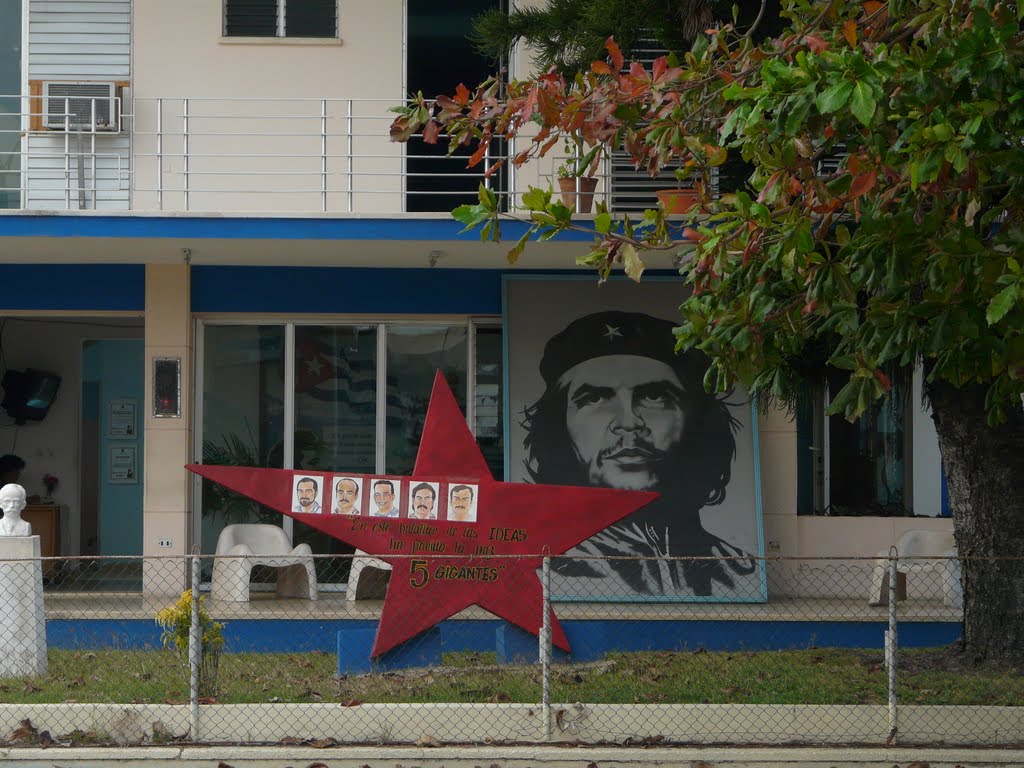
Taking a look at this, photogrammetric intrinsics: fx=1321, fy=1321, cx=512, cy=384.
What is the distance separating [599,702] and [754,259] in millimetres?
2856

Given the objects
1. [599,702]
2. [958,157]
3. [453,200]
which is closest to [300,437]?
[453,200]

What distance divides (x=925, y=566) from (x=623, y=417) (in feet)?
9.80

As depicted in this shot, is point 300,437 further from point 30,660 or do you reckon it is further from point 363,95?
point 30,660

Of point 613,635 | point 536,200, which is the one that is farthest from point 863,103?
point 613,635

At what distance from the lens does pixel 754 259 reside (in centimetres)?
680

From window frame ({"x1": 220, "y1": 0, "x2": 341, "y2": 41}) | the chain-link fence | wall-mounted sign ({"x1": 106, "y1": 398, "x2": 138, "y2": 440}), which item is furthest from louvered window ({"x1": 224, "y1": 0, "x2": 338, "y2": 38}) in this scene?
the chain-link fence

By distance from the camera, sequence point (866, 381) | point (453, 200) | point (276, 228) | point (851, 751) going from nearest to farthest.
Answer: point (866, 381)
point (851, 751)
point (276, 228)
point (453, 200)

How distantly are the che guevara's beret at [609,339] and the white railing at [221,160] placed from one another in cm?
134

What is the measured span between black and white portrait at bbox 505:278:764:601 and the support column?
3.01 meters

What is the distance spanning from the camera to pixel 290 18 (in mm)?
12789

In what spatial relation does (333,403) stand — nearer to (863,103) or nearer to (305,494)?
(305,494)

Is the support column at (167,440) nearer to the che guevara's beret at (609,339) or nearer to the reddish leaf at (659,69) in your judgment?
the che guevara's beret at (609,339)

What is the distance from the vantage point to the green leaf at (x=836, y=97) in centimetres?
529

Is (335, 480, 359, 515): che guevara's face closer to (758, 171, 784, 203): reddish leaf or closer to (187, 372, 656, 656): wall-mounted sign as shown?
(187, 372, 656, 656): wall-mounted sign
